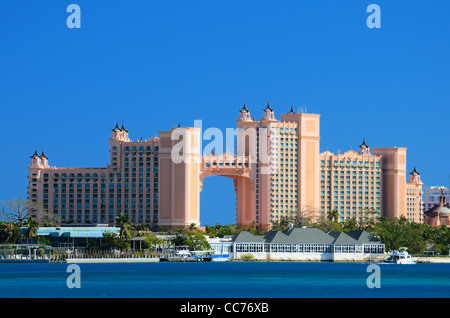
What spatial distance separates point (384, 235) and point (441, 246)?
70.0 feet

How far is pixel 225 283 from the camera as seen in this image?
4227 inches

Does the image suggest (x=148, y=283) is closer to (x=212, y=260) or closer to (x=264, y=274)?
(x=264, y=274)

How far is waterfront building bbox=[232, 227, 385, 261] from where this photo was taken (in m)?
165

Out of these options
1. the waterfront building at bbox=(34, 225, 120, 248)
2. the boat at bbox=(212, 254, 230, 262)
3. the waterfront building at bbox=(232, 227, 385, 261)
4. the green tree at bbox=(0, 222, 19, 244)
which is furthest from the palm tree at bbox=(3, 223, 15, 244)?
the waterfront building at bbox=(232, 227, 385, 261)

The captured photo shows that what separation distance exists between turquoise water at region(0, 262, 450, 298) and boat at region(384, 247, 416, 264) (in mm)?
24933

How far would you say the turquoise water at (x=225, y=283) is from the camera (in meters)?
91.9

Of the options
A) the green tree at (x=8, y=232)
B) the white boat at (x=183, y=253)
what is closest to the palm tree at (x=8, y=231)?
the green tree at (x=8, y=232)

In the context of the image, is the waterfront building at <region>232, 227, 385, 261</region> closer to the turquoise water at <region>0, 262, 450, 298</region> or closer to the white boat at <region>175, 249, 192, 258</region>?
the white boat at <region>175, 249, 192, 258</region>

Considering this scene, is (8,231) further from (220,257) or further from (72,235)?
(220,257)

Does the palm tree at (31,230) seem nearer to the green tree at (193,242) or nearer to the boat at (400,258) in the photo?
the green tree at (193,242)

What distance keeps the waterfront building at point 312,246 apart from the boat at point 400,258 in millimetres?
1881

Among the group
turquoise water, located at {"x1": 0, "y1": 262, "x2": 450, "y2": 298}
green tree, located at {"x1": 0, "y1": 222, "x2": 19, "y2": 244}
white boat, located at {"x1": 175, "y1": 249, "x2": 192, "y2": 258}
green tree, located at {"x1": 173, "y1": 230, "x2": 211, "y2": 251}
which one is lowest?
turquoise water, located at {"x1": 0, "y1": 262, "x2": 450, "y2": 298}

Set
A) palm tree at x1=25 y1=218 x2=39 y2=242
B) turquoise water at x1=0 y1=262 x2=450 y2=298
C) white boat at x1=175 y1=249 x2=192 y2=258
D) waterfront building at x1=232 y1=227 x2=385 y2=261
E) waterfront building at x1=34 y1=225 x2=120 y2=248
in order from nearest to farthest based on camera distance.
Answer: turquoise water at x1=0 y1=262 x2=450 y2=298 → waterfront building at x1=232 y1=227 x2=385 y2=261 → white boat at x1=175 y1=249 x2=192 y2=258 → palm tree at x1=25 y1=218 x2=39 y2=242 → waterfront building at x1=34 y1=225 x2=120 y2=248
